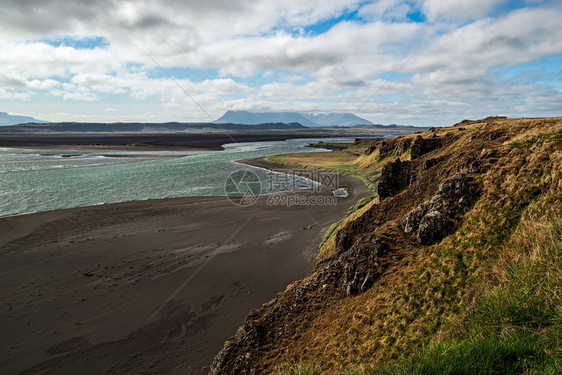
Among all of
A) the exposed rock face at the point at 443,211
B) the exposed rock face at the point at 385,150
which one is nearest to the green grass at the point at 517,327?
the exposed rock face at the point at 443,211

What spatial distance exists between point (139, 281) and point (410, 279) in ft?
51.1

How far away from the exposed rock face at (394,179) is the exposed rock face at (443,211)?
23.2 feet

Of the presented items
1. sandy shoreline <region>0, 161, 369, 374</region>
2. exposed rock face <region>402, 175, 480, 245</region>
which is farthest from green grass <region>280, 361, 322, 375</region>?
sandy shoreline <region>0, 161, 369, 374</region>

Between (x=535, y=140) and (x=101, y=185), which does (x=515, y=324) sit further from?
(x=101, y=185)

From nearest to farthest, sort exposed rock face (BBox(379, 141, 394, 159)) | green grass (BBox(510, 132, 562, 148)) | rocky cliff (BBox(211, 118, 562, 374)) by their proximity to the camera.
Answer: rocky cliff (BBox(211, 118, 562, 374)), green grass (BBox(510, 132, 562, 148)), exposed rock face (BBox(379, 141, 394, 159))

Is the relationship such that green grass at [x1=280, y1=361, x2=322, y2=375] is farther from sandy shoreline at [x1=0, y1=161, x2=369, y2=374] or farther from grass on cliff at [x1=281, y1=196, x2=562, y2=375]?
sandy shoreline at [x1=0, y1=161, x2=369, y2=374]

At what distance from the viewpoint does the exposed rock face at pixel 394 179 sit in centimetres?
1689

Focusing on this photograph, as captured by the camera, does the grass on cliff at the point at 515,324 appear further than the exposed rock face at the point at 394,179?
No

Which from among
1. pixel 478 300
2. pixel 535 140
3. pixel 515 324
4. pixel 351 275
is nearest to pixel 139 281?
pixel 351 275

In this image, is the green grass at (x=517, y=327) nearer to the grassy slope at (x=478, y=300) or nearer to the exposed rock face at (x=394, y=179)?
the grassy slope at (x=478, y=300)

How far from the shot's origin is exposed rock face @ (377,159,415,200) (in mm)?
16891

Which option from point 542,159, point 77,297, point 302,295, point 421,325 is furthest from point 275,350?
point 77,297

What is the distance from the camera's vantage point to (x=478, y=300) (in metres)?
6.23

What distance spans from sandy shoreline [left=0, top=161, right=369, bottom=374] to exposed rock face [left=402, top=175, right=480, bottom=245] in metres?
8.77
